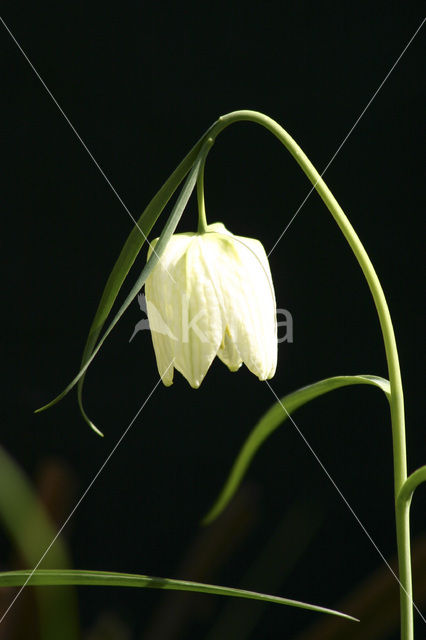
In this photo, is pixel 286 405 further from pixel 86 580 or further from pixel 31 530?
pixel 31 530

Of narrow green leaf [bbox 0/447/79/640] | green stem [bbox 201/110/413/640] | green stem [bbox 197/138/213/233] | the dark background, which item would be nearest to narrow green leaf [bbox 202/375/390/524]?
green stem [bbox 201/110/413/640]

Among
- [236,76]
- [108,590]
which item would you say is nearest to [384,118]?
[236,76]

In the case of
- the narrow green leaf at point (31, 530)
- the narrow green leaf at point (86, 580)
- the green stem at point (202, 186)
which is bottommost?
the narrow green leaf at point (31, 530)

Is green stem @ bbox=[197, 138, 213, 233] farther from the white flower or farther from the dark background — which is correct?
the dark background

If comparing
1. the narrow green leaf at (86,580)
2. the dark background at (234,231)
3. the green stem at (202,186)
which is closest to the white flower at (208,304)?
the green stem at (202,186)

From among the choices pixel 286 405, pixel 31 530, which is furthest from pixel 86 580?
pixel 31 530

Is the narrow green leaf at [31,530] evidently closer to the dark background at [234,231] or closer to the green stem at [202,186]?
the dark background at [234,231]
